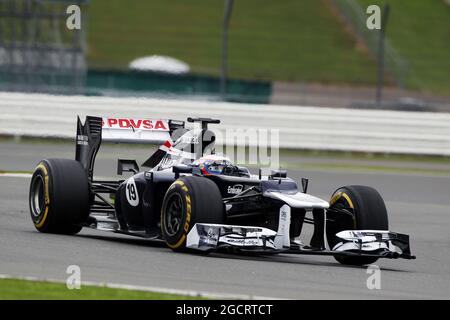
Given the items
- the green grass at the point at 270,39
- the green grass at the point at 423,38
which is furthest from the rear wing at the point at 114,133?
the green grass at the point at 423,38

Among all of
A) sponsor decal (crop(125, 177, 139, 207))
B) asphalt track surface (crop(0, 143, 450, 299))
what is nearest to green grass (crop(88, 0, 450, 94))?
asphalt track surface (crop(0, 143, 450, 299))

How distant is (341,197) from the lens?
1134cm

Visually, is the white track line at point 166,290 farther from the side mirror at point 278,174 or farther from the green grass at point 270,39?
the green grass at point 270,39

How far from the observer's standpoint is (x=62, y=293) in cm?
823

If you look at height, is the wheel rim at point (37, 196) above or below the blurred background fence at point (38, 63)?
below

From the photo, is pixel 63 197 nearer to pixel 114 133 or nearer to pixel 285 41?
pixel 114 133

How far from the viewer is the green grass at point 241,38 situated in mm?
55969

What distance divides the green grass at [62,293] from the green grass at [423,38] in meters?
47.7

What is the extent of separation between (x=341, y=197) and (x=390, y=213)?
5.39m

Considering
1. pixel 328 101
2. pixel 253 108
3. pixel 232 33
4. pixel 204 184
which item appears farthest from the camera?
pixel 232 33

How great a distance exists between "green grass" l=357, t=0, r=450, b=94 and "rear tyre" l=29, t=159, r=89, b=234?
44235mm
